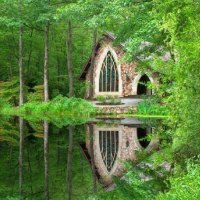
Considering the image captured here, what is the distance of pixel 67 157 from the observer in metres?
17.6

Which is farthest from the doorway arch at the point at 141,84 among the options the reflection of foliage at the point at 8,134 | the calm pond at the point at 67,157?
the calm pond at the point at 67,157

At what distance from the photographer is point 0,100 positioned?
41156mm

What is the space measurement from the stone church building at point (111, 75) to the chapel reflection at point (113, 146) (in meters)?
12.8

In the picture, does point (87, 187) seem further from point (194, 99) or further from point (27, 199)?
point (194, 99)

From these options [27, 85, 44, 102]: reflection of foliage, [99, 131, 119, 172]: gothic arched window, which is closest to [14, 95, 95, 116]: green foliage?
[27, 85, 44, 102]: reflection of foliage

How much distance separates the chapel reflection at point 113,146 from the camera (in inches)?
601

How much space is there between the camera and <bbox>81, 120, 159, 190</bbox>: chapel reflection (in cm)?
1526

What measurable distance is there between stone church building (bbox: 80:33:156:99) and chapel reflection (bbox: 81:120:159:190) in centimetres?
1282

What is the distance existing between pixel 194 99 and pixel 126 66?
1117 inches

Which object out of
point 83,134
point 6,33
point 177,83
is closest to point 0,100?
point 6,33

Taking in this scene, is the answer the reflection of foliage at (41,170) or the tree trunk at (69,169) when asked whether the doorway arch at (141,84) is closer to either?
the tree trunk at (69,169)

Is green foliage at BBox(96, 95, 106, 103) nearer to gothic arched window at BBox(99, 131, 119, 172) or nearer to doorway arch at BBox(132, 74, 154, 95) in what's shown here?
doorway arch at BBox(132, 74, 154, 95)

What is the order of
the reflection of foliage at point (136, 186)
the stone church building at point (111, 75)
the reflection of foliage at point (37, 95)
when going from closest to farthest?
the reflection of foliage at point (136, 186) < the stone church building at point (111, 75) < the reflection of foliage at point (37, 95)

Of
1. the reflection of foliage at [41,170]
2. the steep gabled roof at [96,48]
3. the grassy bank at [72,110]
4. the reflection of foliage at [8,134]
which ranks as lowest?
the reflection of foliage at [41,170]
